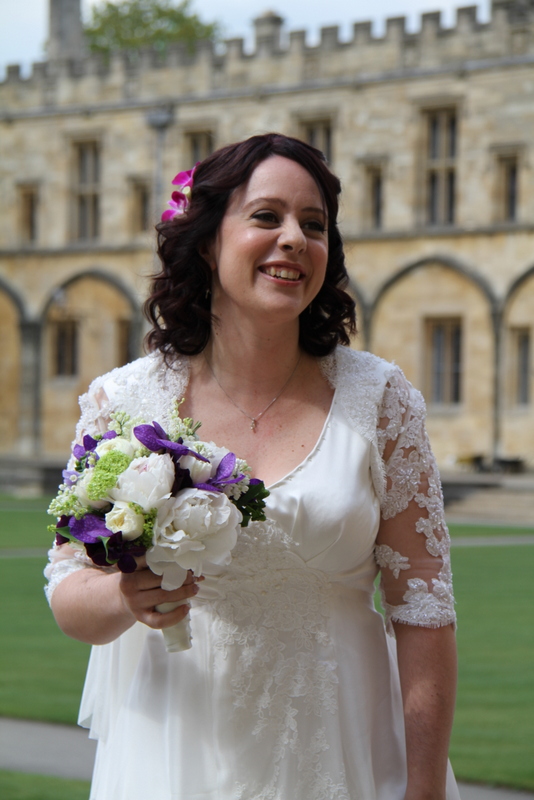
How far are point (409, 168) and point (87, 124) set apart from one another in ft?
28.5

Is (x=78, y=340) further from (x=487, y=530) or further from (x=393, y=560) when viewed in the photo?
(x=393, y=560)

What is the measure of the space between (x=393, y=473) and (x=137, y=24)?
40164mm

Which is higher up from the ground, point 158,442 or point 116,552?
point 158,442

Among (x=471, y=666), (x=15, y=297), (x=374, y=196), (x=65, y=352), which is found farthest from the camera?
(x=15, y=297)

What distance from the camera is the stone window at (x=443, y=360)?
2558 centimetres

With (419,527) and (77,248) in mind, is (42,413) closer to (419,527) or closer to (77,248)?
(77,248)

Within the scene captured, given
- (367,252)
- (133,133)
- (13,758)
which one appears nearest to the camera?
(13,758)

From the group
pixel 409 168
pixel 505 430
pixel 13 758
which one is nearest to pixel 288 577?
pixel 13 758

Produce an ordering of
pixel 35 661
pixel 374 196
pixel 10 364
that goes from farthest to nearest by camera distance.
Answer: pixel 10 364, pixel 374 196, pixel 35 661

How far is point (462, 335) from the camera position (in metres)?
25.3

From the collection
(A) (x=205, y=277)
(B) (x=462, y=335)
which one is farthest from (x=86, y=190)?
(A) (x=205, y=277)

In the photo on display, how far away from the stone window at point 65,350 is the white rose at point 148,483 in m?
28.0

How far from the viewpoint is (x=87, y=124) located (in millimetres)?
29859

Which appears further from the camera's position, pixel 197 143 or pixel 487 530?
pixel 197 143
